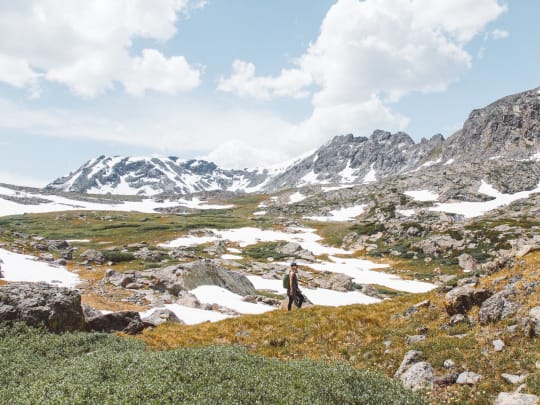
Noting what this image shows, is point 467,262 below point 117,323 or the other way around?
below

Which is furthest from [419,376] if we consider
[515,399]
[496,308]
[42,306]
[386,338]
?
[42,306]

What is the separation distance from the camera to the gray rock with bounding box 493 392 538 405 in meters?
8.46

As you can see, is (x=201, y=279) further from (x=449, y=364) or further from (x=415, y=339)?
(x=449, y=364)

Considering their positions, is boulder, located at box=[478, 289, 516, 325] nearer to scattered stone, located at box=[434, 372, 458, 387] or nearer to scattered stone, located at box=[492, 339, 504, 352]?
scattered stone, located at box=[492, 339, 504, 352]

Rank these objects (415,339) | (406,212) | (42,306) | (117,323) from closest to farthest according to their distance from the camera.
Result: (415,339) < (42,306) < (117,323) < (406,212)

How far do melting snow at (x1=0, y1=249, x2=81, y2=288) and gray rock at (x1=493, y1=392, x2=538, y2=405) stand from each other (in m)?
36.9

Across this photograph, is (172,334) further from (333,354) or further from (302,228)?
(302,228)

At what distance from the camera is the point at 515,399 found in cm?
870

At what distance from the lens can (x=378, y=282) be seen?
76062 mm

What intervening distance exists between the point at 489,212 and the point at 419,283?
4354 inches

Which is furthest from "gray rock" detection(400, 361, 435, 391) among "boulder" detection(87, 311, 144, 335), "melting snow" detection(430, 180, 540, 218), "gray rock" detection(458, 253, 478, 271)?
"melting snow" detection(430, 180, 540, 218)

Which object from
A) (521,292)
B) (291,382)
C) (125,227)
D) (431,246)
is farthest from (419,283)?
(125,227)

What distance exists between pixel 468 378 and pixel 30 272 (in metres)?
41.5

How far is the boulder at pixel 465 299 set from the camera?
15.8 m
